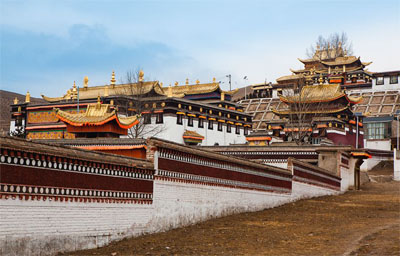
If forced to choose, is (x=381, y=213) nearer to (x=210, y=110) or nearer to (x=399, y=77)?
(x=210, y=110)

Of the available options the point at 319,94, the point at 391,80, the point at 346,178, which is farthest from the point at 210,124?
the point at 391,80

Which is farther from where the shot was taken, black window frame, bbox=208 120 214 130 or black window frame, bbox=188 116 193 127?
black window frame, bbox=208 120 214 130

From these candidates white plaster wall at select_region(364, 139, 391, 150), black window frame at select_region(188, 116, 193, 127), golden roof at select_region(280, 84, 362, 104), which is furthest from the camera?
white plaster wall at select_region(364, 139, 391, 150)

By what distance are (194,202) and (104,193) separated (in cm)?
548

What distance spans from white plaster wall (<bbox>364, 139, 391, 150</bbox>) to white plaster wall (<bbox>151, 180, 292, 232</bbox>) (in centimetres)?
5206

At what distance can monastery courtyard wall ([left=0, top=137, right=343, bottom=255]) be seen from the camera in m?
12.0

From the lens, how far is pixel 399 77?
97438 mm

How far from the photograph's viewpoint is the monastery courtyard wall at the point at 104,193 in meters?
12.0

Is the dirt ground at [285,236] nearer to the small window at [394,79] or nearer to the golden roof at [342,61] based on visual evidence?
the small window at [394,79]

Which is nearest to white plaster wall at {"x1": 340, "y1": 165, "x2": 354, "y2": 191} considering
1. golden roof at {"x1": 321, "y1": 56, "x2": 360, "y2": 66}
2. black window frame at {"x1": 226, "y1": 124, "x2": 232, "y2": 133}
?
black window frame at {"x1": 226, "y1": 124, "x2": 232, "y2": 133}

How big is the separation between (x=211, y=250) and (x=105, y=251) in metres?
2.71

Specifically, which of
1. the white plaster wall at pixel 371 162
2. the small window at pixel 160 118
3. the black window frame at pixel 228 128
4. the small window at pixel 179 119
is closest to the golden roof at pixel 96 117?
the small window at pixel 160 118

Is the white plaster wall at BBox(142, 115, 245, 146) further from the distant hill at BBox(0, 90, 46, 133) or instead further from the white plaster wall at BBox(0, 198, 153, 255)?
the distant hill at BBox(0, 90, 46, 133)

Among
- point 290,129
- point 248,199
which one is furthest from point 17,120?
point 248,199
